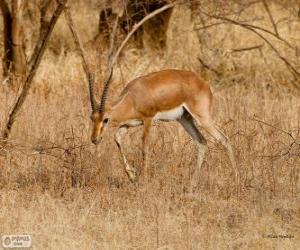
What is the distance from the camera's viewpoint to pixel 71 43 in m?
14.4

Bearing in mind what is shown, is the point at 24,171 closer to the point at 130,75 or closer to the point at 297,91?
the point at 130,75

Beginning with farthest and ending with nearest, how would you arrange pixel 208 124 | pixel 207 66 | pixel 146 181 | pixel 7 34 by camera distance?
pixel 207 66 → pixel 7 34 → pixel 208 124 → pixel 146 181

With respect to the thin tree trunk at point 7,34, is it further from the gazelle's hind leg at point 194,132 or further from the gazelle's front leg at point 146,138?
the gazelle's front leg at point 146,138

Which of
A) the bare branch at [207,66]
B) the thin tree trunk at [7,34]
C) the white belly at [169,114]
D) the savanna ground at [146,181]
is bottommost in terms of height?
the savanna ground at [146,181]

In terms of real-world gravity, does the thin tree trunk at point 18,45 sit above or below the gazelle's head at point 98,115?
above

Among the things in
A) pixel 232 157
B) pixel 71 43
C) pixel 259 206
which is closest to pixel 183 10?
pixel 71 43

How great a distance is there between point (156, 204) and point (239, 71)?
6329mm

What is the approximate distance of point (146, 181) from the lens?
24.5 ft

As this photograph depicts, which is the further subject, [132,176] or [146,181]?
[132,176]

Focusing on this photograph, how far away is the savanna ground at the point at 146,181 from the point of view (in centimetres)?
639

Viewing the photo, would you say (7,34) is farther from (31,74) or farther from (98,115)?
(98,115)

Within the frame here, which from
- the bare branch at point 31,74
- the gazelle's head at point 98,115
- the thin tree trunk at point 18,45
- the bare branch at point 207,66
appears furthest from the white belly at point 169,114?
the bare branch at point 207,66

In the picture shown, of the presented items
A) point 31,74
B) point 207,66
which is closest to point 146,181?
point 31,74

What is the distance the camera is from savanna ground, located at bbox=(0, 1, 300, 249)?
6395mm
